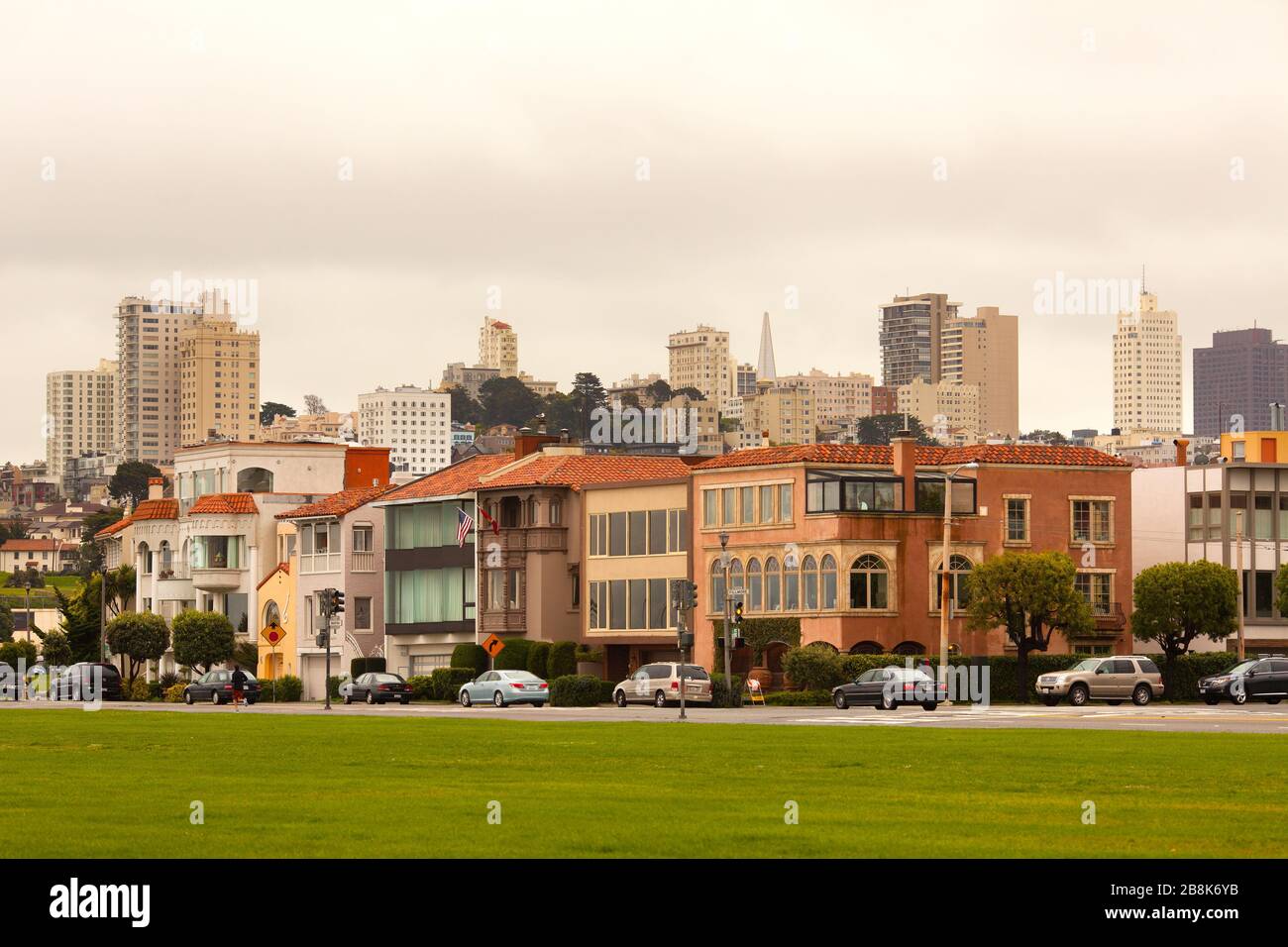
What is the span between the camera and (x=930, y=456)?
302 ft

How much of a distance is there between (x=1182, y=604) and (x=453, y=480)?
3444 cm

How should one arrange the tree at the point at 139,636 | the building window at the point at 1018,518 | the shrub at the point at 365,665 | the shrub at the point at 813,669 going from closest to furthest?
the shrub at the point at 813,669 < the building window at the point at 1018,518 < the shrub at the point at 365,665 < the tree at the point at 139,636

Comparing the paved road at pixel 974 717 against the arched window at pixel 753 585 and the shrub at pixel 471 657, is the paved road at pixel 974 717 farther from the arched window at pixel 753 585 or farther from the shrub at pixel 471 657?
the shrub at pixel 471 657

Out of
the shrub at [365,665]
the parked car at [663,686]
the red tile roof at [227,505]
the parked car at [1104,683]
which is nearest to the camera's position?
the parked car at [1104,683]

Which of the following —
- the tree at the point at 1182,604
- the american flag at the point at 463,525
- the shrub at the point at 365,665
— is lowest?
the shrub at the point at 365,665

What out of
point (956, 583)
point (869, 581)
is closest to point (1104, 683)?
point (956, 583)

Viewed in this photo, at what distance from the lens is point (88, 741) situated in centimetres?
4303

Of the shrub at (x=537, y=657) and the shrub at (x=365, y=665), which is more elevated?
the shrub at (x=537, y=657)

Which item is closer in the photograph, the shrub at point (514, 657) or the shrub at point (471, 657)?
the shrub at point (514, 657)

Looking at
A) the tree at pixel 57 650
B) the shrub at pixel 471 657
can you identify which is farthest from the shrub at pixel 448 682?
the tree at pixel 57 650

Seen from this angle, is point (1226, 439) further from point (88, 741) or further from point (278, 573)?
point (88, 741)

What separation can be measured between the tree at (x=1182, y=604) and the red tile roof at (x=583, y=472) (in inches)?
784

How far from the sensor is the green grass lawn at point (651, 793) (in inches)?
846
